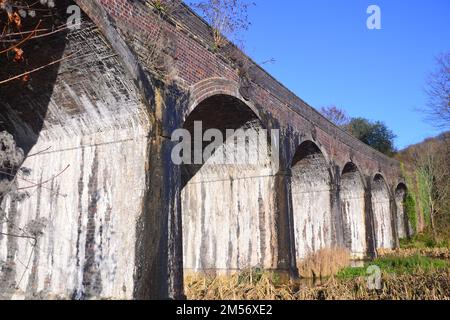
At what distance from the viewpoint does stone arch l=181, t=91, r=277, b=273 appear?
896cm

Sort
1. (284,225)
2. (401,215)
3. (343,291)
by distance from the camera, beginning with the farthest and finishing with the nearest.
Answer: (401,215) → (284,225) → (343,291)

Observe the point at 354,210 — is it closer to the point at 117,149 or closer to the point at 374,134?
→ the point at 117,149

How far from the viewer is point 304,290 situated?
22.1 ft

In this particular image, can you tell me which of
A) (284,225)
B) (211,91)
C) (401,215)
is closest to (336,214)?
(284,225)

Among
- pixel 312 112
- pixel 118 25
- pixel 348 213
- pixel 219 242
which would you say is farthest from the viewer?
pixel 348 213

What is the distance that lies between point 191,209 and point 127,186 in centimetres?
495

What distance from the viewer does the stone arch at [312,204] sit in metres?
12.7

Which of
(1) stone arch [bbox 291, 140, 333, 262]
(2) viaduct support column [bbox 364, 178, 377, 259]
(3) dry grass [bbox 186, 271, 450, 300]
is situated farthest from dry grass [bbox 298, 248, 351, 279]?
(2) viaduct support column [bbox 364, 178, 377, 259]

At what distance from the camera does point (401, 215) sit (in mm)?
25844


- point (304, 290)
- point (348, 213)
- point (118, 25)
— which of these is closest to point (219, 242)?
point (304, 290)

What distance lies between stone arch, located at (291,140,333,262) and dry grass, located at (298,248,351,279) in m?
1.15

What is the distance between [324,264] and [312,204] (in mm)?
2775

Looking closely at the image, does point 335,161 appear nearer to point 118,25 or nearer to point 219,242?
point 219,242

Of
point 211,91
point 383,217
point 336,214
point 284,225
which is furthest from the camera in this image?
point 383,217
